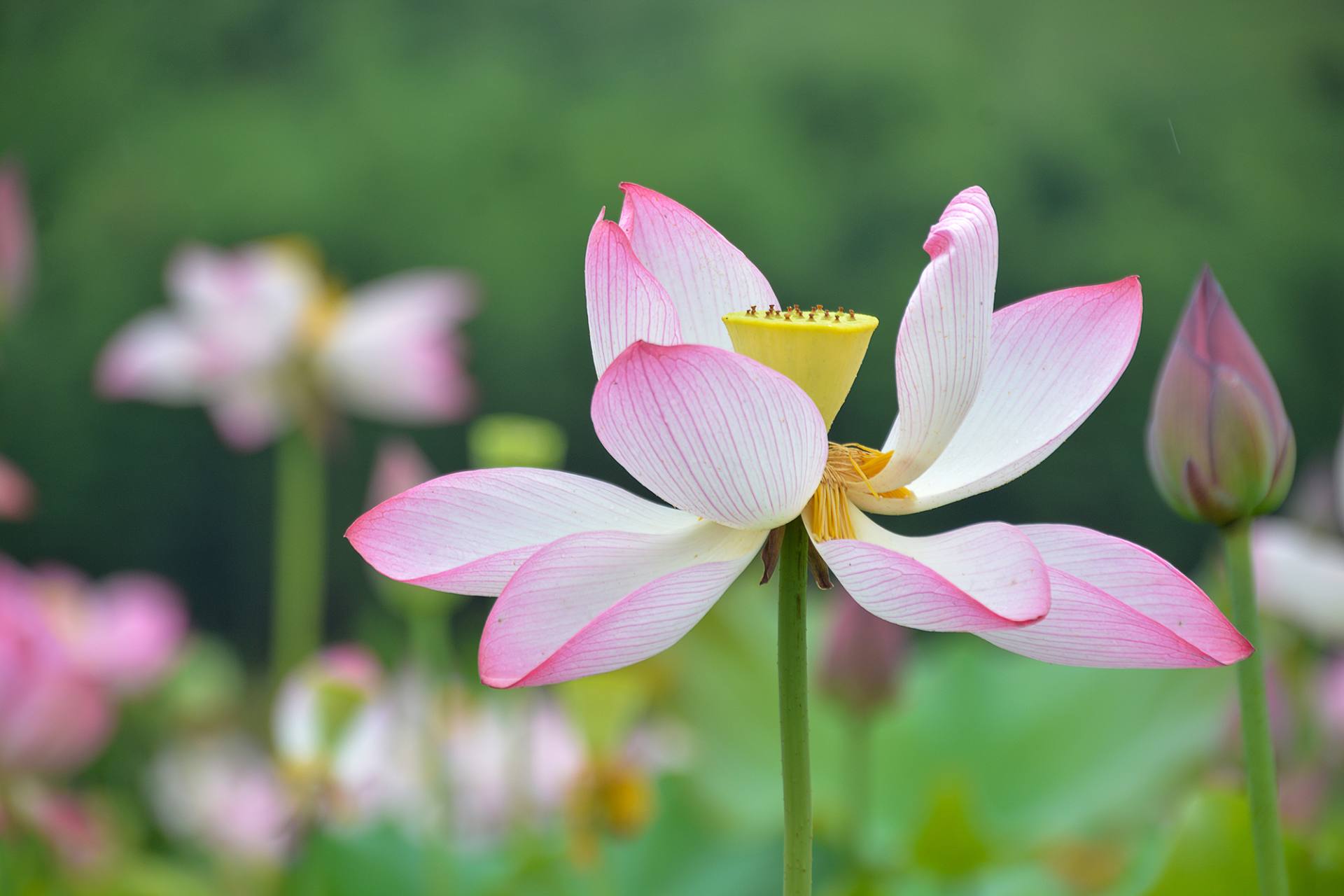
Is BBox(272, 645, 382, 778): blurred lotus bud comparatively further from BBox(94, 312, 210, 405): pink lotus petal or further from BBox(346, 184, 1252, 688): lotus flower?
BBox(94, 312, 210, 405): pink lotus petal

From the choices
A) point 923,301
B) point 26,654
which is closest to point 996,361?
point 923,301

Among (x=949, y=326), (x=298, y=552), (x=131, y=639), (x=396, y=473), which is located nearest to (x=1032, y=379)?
(x=949, y=326)

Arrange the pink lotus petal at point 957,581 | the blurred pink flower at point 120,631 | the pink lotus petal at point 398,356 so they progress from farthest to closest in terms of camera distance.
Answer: the pink lotus petal at point 398,356
the blurred pink flower at point 120,631
the pink lotus petal at point 957,581

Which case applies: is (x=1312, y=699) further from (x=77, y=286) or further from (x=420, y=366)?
(x=77, y=286)

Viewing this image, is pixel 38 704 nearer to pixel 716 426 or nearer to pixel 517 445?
pixel 517 445

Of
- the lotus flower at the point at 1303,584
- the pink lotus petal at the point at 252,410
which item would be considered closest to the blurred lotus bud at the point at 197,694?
the pink lotus petal at the point at 252,410

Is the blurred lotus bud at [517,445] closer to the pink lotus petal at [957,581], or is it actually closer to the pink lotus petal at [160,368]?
the pink lotus petal at [957,581]
